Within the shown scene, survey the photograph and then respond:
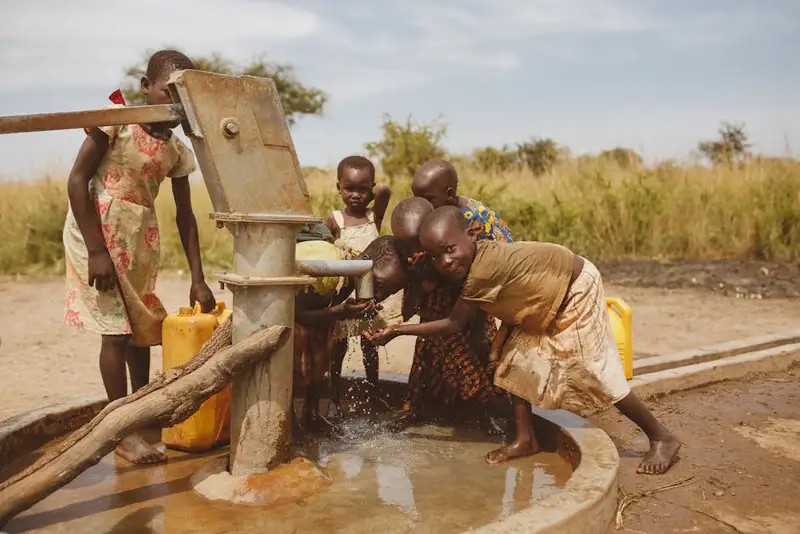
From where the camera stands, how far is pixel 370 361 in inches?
154

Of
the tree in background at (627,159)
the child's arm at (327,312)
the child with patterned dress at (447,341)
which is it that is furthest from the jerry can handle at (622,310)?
the tree in background at (627,159)

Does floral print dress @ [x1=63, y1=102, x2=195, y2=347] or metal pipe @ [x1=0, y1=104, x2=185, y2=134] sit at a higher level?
metal pipe @ [x1=0, y1=104, x2=185, y2=134]

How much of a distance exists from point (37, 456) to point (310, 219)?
154 cm

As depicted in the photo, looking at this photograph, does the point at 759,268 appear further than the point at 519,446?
Yes

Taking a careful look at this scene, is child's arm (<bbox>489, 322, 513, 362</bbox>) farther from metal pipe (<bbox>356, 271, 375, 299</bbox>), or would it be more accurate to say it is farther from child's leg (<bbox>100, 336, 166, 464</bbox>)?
child's leg (<bbox>100, 336, 166, 464</bbox>)

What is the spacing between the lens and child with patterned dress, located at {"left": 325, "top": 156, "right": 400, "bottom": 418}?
377 centimetres

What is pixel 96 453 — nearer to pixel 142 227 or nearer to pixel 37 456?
pixel 37 456

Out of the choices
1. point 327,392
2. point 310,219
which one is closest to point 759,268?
point 327,392

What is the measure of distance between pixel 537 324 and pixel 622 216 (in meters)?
8.03

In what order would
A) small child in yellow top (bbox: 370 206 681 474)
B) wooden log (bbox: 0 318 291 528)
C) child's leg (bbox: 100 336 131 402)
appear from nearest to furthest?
wooden log (bbox: 0 318 291 528) < small child in yellow top (bbox: 370 206 681 474) < child's leg (bbox: 100 336 131 402)

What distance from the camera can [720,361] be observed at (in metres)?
4.89

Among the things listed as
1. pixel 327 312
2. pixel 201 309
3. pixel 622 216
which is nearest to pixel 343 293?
pixel 327 312

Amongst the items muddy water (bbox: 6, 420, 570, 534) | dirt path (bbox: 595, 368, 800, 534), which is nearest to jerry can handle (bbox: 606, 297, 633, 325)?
dirt path (bbox: 595, 368, 800, 534)

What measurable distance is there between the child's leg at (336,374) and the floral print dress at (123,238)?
87 centimetres
